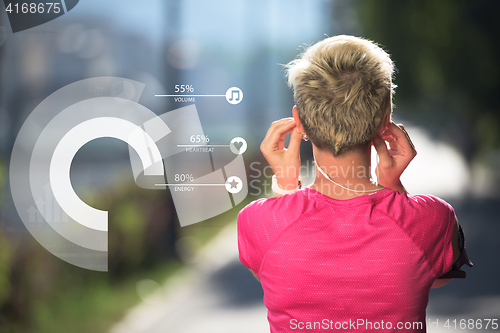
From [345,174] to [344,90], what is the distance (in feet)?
0.50

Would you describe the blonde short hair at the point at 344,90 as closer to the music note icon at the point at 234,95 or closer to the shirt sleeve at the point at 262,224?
the shirt sleeve at the point at 262,224

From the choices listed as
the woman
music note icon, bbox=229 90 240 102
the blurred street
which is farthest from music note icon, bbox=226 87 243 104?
the woman

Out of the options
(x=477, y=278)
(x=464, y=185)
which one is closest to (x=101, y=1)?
(x=464, y=185)

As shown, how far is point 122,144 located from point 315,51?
3.43 ft

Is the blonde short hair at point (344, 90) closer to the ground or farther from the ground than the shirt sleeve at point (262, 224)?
farther from the ground

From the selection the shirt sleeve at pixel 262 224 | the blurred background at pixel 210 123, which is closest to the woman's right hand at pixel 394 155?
the shirt sleeve at pixel 262 224

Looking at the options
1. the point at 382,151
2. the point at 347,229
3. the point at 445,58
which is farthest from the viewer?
the point at 445,58

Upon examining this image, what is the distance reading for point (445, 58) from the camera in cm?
150

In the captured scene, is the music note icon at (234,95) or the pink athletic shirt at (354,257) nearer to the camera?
the pink athletic shirt at (354,257)

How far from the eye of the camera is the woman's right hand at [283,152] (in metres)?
0.81

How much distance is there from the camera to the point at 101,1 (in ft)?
4.93
